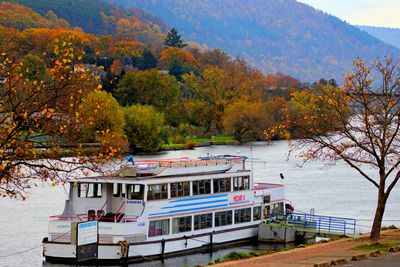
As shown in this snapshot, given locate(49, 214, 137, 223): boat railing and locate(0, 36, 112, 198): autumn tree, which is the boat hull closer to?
locate(49, 214, 137, 223): boat railing

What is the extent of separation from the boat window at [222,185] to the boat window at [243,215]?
5.15 feet

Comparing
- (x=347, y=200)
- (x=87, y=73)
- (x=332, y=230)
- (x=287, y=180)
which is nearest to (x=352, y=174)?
(x=287, y=180)

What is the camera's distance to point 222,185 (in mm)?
45625

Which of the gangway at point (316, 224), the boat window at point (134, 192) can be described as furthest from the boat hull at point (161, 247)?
the boat window at point (134, 192)

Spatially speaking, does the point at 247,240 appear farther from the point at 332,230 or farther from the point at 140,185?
the point at 140,185

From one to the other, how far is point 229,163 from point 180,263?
8.94 m

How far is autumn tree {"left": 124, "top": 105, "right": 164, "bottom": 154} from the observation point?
116938 mm

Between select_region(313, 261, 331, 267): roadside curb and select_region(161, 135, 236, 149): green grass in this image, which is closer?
select_region(313, 261, 331, 267): roadside curb

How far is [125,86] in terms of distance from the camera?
140 m

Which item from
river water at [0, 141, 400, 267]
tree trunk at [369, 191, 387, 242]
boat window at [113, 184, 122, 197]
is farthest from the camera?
river water at [0, 141, 400, 267]

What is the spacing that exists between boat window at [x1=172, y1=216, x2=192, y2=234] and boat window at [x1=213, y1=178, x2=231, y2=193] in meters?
2.88

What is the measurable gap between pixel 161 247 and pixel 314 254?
419 inches

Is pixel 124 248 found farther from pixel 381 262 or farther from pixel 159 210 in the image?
pixel 381 262

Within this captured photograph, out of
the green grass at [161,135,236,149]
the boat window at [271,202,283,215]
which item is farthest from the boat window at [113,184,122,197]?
the green grass at [161,135,236,149]
